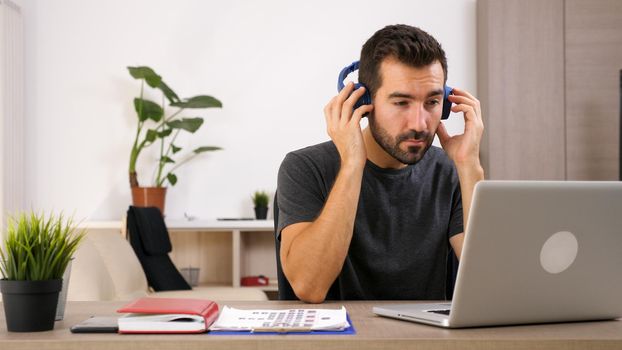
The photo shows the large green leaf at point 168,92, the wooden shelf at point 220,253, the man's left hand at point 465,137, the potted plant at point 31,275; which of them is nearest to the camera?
the potted plant at point 31,275

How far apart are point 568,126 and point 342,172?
3.25m

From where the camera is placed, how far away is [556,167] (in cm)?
468

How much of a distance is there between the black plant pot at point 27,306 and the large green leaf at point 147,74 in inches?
137

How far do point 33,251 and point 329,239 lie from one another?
2.29 feet

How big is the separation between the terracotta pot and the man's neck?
113 inches

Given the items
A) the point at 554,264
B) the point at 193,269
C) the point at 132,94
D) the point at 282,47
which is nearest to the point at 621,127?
the point at 282,47

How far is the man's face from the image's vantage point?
6.07 ft

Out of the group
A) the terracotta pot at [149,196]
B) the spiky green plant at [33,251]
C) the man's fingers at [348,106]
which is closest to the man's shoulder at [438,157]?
the man's fingers at [348,106]

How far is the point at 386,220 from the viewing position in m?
1.93

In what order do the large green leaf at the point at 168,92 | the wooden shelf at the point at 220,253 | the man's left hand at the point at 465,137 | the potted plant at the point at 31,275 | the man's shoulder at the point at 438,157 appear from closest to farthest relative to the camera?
the potted plant at the point at 31,275 → the man's left hand at the point at 465,137 → the man's shoulder at the point at 438,157 → the large green leaf at the point at 168,92 → the wooden shelf at the point at 220,253

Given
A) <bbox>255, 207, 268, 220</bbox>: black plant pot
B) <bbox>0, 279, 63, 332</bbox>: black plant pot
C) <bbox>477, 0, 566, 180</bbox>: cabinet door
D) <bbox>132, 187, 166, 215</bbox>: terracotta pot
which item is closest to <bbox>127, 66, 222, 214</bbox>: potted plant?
<bbox>132, 187, 166, 215</bbox>: terracotta pot

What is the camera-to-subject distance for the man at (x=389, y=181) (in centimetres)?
181

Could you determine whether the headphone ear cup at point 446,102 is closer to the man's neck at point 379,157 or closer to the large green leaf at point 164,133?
the man's neck at point 379,157

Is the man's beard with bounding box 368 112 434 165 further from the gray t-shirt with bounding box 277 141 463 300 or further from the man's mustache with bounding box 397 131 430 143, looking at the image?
the gray t-shirt with bounding box 277 141 463 300
